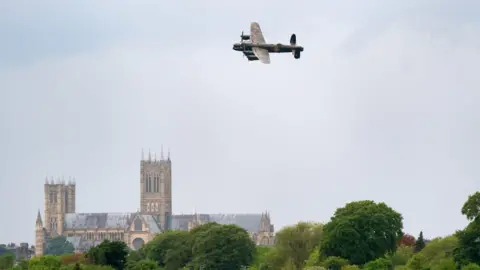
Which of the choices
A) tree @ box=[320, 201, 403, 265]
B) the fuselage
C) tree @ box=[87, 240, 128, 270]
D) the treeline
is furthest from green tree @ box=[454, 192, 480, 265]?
tree @ box=[87, 240, 128, 270]

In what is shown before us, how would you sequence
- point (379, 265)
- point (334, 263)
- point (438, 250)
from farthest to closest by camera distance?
point (438, 250) < point (334, 263) < point (379, 265)

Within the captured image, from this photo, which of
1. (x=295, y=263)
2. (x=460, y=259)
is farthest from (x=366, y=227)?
(x=460, y=259)

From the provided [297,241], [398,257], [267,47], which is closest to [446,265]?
[398,257]

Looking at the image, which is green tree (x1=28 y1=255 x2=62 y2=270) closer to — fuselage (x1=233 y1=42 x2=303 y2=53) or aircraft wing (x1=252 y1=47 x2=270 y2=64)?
fuselage (x1=233 y1=42 x2=303 y2=53)

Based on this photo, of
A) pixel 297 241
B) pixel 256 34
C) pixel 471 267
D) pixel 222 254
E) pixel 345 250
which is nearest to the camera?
pixel 256 34

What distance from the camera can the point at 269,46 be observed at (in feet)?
387

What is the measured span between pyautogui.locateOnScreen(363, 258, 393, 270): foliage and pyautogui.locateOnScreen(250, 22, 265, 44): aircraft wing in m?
35.8

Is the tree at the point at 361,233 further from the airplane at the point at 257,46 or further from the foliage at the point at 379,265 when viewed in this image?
the airplane at the point at 257,46

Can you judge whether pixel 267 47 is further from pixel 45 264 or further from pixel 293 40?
pixel 45 264

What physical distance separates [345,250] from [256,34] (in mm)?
46226

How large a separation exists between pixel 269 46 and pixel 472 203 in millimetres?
31340

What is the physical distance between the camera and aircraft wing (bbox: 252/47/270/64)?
112000mm

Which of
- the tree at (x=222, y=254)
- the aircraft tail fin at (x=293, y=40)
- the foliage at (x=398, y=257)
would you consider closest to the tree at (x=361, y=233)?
the foliage at (x=398, y=257)

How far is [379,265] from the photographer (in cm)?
15125
